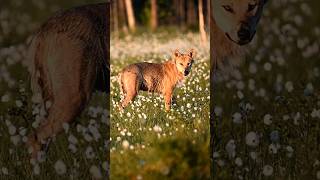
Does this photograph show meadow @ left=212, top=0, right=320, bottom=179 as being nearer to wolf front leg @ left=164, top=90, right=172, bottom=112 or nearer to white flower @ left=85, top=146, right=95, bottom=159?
wolf front leg @ left=164, top=90, right=172, bottom=112

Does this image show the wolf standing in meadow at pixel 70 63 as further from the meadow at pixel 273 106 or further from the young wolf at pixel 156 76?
the meadow at pixel 273 106

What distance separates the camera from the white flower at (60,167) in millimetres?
5391

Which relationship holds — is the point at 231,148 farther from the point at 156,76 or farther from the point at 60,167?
the point at 60,167

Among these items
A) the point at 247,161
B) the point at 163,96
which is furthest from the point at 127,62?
the point at 247,161

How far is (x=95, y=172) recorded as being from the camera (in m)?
5.32

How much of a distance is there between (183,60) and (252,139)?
2.63 ft

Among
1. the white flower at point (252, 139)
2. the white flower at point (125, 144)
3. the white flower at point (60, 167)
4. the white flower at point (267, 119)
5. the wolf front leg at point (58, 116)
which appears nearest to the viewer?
the white flower at point (125, 144)

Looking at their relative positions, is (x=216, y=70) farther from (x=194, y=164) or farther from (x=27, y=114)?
(x=27, y=114)

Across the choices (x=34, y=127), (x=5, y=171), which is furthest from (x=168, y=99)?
(x=5, y=171)

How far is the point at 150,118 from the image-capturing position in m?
5.21

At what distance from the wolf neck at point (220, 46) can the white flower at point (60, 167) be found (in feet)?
4.09

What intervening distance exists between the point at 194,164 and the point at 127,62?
2.68 ft

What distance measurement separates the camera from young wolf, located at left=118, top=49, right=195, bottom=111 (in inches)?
205

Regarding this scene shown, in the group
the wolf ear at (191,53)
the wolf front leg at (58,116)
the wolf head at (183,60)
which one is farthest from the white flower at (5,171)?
the wolf ear at (191,53)
